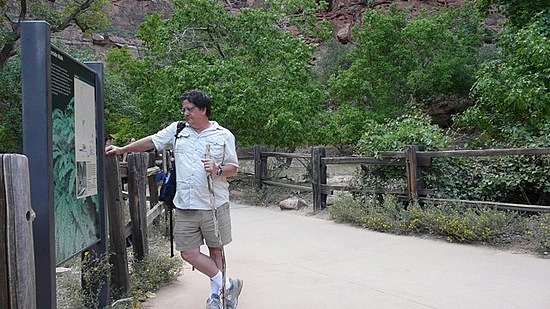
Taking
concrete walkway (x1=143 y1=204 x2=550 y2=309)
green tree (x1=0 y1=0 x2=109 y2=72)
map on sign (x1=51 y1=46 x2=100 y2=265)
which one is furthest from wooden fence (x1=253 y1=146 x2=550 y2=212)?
green tree (x1=0 y1=0 x2=109 y2=72)

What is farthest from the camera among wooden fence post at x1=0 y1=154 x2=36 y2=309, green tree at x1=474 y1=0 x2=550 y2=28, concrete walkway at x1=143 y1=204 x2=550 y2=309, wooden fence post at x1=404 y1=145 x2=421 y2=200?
green tree at x1=474 y1=0 x2=550 y2=28

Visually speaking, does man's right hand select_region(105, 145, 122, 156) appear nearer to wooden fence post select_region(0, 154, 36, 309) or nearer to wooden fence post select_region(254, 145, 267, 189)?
wooden fence post select_region(0, 154, 36, 309)

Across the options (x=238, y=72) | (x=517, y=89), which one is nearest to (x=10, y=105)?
(x=238, y=72)

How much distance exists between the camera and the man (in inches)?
146

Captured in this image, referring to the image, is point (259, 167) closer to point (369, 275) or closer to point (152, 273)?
point (369, 275)

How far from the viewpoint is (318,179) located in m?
9.74

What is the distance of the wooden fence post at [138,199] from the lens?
4.54m

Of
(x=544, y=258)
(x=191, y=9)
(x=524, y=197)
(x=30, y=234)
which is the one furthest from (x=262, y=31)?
(x=30, y=234)

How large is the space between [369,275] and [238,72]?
9.45 m

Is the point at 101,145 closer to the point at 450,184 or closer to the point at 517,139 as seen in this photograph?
the point at 450,184

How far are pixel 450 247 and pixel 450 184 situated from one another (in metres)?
1.81

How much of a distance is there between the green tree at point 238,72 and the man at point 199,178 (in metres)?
8.78

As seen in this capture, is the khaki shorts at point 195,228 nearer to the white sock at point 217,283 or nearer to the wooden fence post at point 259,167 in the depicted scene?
the white sock at point 217,283

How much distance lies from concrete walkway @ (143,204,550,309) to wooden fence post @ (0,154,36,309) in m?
2.68
